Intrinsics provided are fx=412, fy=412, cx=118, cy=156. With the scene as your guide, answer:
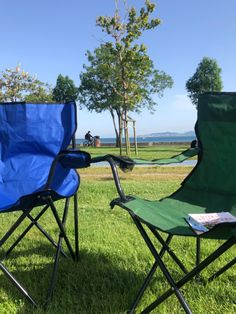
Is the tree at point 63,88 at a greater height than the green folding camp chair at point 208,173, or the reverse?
the tree at point 63,88

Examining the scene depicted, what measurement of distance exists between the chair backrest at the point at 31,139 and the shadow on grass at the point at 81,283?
0.52 metres

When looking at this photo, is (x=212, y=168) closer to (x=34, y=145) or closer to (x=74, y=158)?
(x=74, y=158)

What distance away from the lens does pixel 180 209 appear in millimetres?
2188

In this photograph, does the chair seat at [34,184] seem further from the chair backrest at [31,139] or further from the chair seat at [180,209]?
the chair seat at [180,209]

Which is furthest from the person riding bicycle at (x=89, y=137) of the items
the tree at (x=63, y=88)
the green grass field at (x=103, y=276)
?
the green grass field at (x=103, y=276)

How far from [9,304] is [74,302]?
329 millimetres

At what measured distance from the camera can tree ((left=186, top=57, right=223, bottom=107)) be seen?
32312 millimetres

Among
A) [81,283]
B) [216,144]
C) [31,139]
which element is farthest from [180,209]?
[31,139]

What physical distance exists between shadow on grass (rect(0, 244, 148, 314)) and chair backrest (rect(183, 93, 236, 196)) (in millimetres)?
686

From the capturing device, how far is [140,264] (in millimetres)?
2605

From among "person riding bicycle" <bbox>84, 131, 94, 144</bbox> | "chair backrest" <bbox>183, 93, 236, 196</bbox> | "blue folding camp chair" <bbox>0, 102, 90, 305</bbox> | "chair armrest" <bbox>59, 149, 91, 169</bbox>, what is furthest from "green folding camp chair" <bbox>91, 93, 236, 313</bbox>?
"person riding bicycle" <bbox>84, 131, 94, 144</bbox>

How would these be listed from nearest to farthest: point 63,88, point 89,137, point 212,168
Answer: point 212,168
point 89,137
point 63,88

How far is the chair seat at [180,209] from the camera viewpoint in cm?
157

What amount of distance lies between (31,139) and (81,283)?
3.27ft
